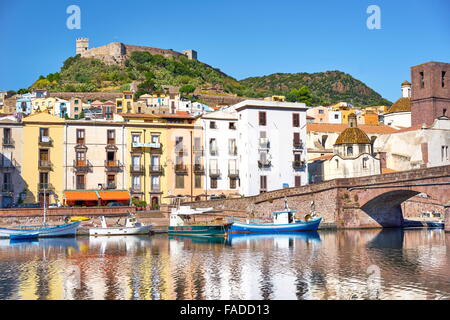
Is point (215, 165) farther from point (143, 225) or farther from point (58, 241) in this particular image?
point (58, 241)

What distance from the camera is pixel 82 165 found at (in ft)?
225

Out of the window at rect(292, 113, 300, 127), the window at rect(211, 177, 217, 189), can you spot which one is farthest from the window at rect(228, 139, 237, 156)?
the window at rect(292, 113, 300, 127)

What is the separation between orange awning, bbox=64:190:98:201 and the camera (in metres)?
66.6

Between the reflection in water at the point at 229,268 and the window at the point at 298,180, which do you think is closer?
the reflection in water at the point at 229,268

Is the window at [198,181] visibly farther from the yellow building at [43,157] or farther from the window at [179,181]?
the yellow building at [43,157]

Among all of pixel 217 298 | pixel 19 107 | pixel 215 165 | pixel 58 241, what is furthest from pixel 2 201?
pixel 19 107

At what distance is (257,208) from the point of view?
219ft

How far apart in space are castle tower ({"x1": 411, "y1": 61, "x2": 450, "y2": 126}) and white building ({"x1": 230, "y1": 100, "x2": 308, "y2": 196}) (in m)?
22.6

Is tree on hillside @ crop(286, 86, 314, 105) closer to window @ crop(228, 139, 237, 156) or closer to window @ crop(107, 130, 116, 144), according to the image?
window @ crop(228, 139, 237, 156)

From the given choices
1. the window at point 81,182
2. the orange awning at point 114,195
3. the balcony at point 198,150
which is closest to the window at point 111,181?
the orange awning at point 114,195

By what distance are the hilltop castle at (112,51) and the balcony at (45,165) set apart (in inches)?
4300

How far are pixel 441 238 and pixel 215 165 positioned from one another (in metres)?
28.9

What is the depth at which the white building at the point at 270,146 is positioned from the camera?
2842 inches

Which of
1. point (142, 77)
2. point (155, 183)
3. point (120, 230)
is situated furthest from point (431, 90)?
point (142, 77)
